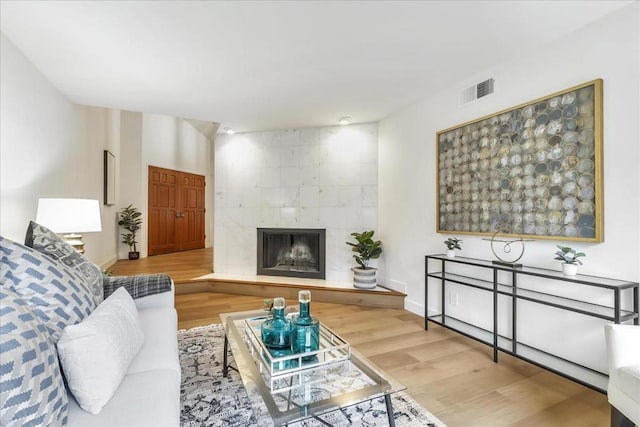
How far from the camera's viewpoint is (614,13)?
1837mm

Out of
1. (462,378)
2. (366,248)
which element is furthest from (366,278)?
(462,378)

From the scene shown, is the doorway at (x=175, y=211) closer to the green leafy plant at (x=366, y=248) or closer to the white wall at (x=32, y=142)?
the white wall at (x=32, y=142)

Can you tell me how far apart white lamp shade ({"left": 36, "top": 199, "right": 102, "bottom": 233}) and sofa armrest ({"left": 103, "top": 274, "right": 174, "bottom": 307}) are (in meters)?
0.63

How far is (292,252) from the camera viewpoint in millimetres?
4555

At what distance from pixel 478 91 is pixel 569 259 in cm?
157

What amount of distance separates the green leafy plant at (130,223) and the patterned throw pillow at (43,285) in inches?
209

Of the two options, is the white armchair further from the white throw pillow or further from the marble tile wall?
the marble tile wall

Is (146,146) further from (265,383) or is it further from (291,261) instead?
(265,383)

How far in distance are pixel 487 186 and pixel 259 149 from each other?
3114mm

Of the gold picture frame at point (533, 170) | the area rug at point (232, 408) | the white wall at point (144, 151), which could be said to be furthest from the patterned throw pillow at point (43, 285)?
the white wall at point (144, 151)

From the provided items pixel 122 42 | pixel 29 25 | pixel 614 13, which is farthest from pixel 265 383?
pixel 614 13

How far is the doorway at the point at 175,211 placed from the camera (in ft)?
21.6

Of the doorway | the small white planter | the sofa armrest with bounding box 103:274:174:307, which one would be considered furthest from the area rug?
the doorway

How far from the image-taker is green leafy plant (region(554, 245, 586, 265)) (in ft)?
6.23
